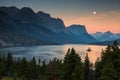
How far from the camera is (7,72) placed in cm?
14025

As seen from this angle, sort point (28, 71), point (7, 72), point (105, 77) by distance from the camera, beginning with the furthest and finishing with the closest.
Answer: point (7, 72) < point (28, 71) < point (105, 77)

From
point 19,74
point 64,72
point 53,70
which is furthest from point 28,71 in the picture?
point 64,72

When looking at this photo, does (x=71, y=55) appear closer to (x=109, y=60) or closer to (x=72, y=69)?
(x=72, y=69)

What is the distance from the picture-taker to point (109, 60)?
31.2 m

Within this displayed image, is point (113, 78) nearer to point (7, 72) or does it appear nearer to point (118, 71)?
point (118, 71)

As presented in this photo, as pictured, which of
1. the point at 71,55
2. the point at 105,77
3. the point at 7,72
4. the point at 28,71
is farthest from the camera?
the point at 7,72

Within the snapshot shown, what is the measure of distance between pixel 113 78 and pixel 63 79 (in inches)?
338

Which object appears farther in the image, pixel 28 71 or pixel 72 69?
pixel 28 71

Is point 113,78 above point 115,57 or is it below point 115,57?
below

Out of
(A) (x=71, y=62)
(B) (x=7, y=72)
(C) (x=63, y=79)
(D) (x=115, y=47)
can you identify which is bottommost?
(B) (x=7, y=72)

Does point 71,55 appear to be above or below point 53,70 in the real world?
above

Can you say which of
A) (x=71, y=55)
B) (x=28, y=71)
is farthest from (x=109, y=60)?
(x=28, y=71)

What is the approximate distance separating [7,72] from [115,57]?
118171 millimetres

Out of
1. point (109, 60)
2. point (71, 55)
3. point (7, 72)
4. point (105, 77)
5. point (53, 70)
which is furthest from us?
point (7, 72)
